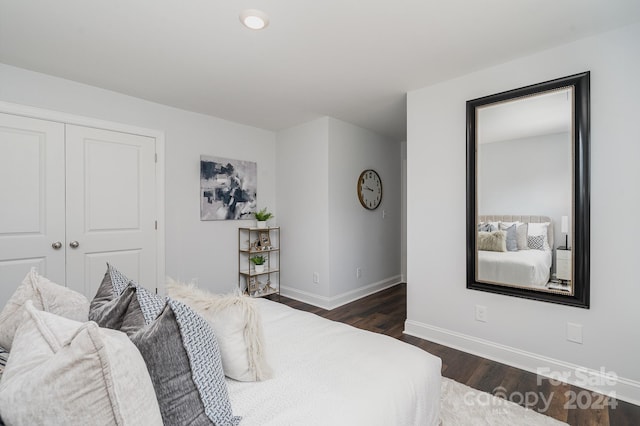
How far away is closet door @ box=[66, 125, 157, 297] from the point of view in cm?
272

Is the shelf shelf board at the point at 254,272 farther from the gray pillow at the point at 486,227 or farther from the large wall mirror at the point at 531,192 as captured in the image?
the gray pillow at the point at 486,227

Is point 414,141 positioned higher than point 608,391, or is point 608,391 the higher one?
point 414,141

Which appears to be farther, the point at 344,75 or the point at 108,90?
the point at 108,90

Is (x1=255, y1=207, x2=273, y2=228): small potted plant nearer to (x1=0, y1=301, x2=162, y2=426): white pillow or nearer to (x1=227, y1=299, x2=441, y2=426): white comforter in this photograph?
(x1=227, y1=299, x2=441, y2=426): white comforter

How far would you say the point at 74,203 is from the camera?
8.91 ft

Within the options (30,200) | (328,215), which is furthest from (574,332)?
(30,200)

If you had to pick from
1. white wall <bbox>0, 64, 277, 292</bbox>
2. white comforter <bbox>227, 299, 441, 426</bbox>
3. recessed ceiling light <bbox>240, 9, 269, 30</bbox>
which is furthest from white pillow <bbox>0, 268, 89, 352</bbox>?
white wall <bbox>0, 64, 277, 292</bbox>

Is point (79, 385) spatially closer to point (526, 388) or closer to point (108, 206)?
point (526, 388)

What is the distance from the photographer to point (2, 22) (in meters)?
1.85

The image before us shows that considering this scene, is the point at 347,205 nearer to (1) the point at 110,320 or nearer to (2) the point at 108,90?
(2) the point at 108,90

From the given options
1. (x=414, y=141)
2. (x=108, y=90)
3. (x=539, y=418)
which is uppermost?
(x=108, y=90)

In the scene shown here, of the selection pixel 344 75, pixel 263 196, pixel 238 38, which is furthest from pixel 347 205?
pixel 238 38

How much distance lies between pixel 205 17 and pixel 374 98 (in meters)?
1.82

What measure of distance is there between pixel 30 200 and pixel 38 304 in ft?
6.83
